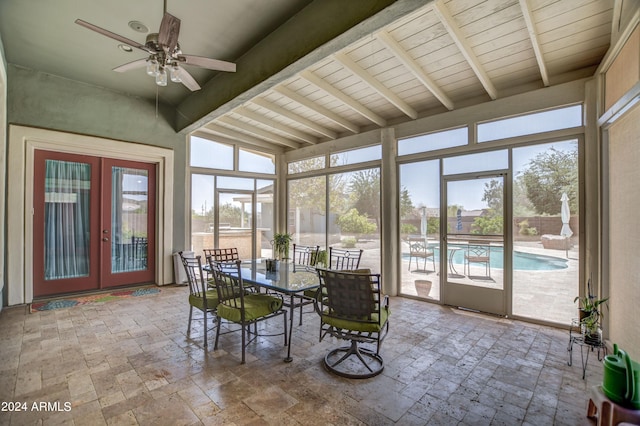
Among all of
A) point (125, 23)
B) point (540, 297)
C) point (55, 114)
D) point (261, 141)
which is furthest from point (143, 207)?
point (540, 297)

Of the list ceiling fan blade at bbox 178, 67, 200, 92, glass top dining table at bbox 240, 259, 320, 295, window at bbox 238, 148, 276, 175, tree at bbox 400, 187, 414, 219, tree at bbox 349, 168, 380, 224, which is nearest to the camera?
glass top dining table at bbox 240, 259, 320, 295

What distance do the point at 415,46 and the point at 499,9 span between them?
83 centimetres

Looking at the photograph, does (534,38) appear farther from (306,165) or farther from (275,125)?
(306,165)

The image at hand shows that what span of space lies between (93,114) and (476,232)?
21.5 feet

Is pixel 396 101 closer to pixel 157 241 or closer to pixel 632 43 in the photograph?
pixel 632 43

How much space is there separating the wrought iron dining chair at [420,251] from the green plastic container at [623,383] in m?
3.16

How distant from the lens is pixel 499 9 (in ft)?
8.89

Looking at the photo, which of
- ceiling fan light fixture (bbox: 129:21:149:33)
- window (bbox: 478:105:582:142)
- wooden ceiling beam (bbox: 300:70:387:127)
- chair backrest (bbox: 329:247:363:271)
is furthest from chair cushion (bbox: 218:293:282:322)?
window (bbox: 478:105:582:142)

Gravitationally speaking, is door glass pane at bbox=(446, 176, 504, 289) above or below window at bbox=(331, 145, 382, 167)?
below

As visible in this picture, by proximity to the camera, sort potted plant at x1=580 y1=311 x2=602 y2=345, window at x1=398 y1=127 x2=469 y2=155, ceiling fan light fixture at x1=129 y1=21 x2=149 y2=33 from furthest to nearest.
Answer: window at x1=398 y1=127 x2=469 y2=155 < ceiling fan light fixture at x1=129 y1=21 x2=149 y2=33 < potted plant at x1=580 y1=311 x2=602 y2=345

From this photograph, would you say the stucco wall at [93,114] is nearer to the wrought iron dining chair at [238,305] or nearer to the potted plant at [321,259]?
the potted plant at [321,259]

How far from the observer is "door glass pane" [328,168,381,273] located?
5.67 meters

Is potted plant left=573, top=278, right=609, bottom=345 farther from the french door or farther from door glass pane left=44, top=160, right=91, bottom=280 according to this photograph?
door glass pane left=44, top=160, right=91, bottom=280

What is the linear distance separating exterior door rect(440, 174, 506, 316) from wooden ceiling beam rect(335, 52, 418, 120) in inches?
53.1
